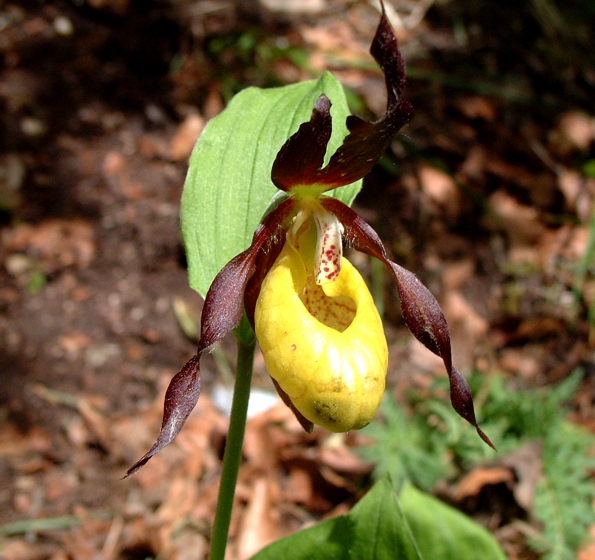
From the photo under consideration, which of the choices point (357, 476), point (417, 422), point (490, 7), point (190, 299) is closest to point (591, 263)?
point (417, 422)

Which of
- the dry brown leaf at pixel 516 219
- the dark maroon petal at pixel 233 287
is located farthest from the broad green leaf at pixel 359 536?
the dry brown leaf at pixel 516 219

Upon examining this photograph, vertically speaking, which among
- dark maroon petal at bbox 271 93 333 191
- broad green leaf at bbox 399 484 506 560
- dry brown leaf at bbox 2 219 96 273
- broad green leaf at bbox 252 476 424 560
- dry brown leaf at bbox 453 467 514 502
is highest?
dark maroon petal at bbox 271 93 333 191

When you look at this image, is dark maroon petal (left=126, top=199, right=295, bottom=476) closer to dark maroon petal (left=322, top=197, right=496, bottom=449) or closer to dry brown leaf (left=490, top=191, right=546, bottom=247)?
dark maroon petal (left=322, top=197, right=496, bottom=449)

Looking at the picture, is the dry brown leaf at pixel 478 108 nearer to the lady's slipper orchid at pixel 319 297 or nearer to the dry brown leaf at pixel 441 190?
the dry brown leaf at pixel 441 190

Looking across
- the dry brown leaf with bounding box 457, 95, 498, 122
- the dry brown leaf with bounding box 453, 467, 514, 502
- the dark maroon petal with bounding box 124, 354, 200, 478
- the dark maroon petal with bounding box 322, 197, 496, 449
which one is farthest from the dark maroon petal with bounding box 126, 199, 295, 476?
the dry brown leaf with bounding box 457, 95, 498, 122

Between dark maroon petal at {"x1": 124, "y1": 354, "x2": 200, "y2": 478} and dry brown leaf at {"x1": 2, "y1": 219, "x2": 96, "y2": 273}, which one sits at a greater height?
dark maroon petal at {"x1": 124, "y1": 354, "x2": 200, "y2": 478}

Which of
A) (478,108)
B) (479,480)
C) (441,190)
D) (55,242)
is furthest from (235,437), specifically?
(478,108)

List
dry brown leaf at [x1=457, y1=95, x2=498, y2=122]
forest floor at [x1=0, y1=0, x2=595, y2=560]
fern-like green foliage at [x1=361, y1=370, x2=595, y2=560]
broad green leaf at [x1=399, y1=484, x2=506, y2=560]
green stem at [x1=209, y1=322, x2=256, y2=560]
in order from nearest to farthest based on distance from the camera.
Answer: green stem at [x1=209, y1=322, x2=256, y2=560]
broad green leaf at [x1=399, y1=484, x2=506, y2=560]
fern-like green foliage at [x1=361, y1=370, x2=595, y2=560]
forest floor at [x1=0, y1=0, x2=595, y2=560]
dry brown leaf at [x1=457, y1=95, x2=498, y2=122]

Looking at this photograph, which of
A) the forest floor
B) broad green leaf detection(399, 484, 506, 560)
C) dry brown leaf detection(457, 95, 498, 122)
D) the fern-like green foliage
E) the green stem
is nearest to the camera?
the green stem
